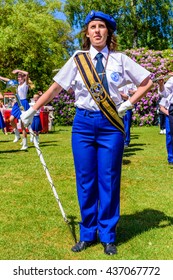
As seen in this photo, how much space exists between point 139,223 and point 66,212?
0.96m

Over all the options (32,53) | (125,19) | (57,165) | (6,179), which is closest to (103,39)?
(6,179)

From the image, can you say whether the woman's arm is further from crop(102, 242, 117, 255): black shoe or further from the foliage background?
the foliage background

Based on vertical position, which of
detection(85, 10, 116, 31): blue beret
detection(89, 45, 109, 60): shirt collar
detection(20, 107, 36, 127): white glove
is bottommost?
detection(20, 107, 36, 127): white glove

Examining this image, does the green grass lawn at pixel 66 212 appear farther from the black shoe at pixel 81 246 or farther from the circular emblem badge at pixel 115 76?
the circular emblem badge at pixel 115 76

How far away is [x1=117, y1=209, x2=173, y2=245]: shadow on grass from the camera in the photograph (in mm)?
5129

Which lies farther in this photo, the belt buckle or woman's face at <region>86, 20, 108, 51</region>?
woman's face at <region>86, 20, 108, 51</region>

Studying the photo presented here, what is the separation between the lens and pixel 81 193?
185 inches

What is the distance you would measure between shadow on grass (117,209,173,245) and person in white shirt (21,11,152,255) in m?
0.43

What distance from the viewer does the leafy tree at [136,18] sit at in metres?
38.3

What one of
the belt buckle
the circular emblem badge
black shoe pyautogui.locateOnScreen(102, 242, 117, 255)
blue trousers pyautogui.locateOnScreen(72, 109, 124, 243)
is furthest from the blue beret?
black shoe pyautogui.locateOnScreen(102, 242, 117, 255)

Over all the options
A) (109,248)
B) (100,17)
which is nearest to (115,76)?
(100,17)

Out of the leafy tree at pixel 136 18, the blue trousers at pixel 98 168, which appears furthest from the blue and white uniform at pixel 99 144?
the leafy tree at pixel 136 18

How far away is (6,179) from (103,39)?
4255 mm

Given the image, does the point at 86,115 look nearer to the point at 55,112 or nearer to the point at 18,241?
the point at 18,241
